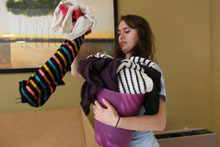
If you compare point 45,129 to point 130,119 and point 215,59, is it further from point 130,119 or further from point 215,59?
point 215,59

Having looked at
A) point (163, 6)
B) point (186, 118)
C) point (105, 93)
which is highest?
point (163, 6)

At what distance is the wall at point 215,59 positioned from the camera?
1743 millimetres

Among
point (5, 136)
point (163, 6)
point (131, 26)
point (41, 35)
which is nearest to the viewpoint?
point (131, 26)

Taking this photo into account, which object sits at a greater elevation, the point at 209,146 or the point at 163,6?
the point at 163,6

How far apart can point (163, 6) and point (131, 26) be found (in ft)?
2.50

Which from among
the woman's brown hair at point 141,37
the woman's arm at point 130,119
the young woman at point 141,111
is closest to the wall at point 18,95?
the young woman at point 141,111

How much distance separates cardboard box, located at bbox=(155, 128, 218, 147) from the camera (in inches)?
58.0

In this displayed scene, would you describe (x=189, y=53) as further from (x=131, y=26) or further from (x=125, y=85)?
(x=125, y=85)

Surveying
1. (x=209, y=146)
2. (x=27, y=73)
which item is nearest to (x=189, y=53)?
(x=209, y=146)

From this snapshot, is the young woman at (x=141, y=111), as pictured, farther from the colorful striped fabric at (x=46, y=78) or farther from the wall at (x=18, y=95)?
the wall at (x=18, y=95)

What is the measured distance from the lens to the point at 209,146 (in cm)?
154

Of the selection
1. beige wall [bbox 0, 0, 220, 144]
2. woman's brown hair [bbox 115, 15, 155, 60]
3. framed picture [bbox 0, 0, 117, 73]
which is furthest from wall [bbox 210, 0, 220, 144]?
framed picture [bbox 0, 0, 117, 73]

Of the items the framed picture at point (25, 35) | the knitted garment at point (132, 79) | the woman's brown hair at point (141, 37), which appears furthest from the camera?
the framed picture at point (25, 35)

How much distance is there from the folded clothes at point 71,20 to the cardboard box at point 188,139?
1.04 metres
